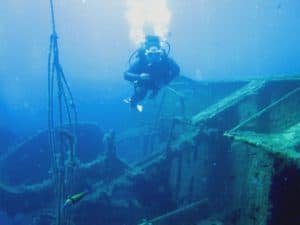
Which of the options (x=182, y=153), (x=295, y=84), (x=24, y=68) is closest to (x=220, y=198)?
(x=182, y=153)

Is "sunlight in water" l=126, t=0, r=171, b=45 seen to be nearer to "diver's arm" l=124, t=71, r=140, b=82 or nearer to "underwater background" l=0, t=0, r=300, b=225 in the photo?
"diver's arm" l=124, t=71, r=140, b=82

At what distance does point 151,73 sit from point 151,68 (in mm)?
110

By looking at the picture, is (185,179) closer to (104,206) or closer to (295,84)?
(104,206)

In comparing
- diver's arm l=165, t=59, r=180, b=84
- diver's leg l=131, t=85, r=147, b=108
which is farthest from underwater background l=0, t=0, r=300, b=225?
diver's arm l=165, t=59, r=180, b=84

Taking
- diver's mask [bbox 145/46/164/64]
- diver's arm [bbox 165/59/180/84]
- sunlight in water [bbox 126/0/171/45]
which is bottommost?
diver's arm [bbox 165/59/180/84]

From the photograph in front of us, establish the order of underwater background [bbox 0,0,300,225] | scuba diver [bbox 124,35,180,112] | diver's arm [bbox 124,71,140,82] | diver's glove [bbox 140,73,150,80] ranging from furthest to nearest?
underwater background [bbox 0,0,300,225]
diver's arm [bbox 124,71,140,82]
scuba diver [bbox 124,35,180,112]
diver's glove [bbox 140,73,150,80]

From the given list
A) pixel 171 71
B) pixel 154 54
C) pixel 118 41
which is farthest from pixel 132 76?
pixel 118 41

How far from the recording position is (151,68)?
729 cm

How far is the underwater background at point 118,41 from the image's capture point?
62.8 metres

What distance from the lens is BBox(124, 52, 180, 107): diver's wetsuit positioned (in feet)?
23.9

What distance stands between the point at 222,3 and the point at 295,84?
60.9 metres

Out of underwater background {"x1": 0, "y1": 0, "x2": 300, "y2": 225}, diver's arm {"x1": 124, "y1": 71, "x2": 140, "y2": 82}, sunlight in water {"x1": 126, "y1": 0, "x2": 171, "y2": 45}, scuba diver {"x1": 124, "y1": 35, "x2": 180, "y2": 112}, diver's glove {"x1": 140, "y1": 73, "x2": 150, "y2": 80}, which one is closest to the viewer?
diver's glove {"x1": 140, "y1": 73, "x2": 150, "y2": 80}

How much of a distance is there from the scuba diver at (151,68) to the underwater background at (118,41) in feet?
120

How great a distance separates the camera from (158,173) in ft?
24.2
